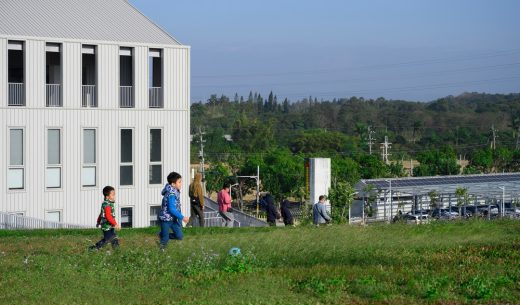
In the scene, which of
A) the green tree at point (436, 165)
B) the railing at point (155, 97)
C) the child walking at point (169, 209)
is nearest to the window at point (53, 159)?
the railing at point (155, 97)

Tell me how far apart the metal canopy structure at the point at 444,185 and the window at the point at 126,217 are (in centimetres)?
1801

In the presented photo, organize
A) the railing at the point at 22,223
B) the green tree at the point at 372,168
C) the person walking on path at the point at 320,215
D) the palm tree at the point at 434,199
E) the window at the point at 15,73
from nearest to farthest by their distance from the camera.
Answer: the person walking on path at the point at 320,215 < the railing at the point at 22,223 < the window at the point at 15,73 < the palm tree at the point at 434,199 < the green tree at the point at 372,168

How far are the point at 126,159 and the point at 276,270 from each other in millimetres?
23040

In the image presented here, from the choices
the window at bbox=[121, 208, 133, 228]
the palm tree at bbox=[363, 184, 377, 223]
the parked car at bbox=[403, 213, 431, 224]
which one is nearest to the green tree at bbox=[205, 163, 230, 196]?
the palm tree at bbox=[363, 184, 377, 223]

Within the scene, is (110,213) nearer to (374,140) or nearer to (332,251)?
(332,251)

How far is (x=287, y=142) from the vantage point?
114250 mm

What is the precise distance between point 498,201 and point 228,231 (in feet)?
109

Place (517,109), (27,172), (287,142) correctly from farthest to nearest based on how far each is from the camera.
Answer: (517,109) < (287,142) < (27,172)

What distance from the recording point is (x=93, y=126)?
34250 mm

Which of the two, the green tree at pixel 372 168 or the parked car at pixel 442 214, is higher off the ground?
the green tree at pixel 372 168

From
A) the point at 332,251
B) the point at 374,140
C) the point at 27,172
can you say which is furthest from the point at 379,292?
the point at 374,140

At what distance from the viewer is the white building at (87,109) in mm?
32906

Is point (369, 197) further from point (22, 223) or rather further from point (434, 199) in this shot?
point (22, 223)

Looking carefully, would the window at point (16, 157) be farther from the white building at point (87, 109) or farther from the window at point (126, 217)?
the window at point (126, 217)
